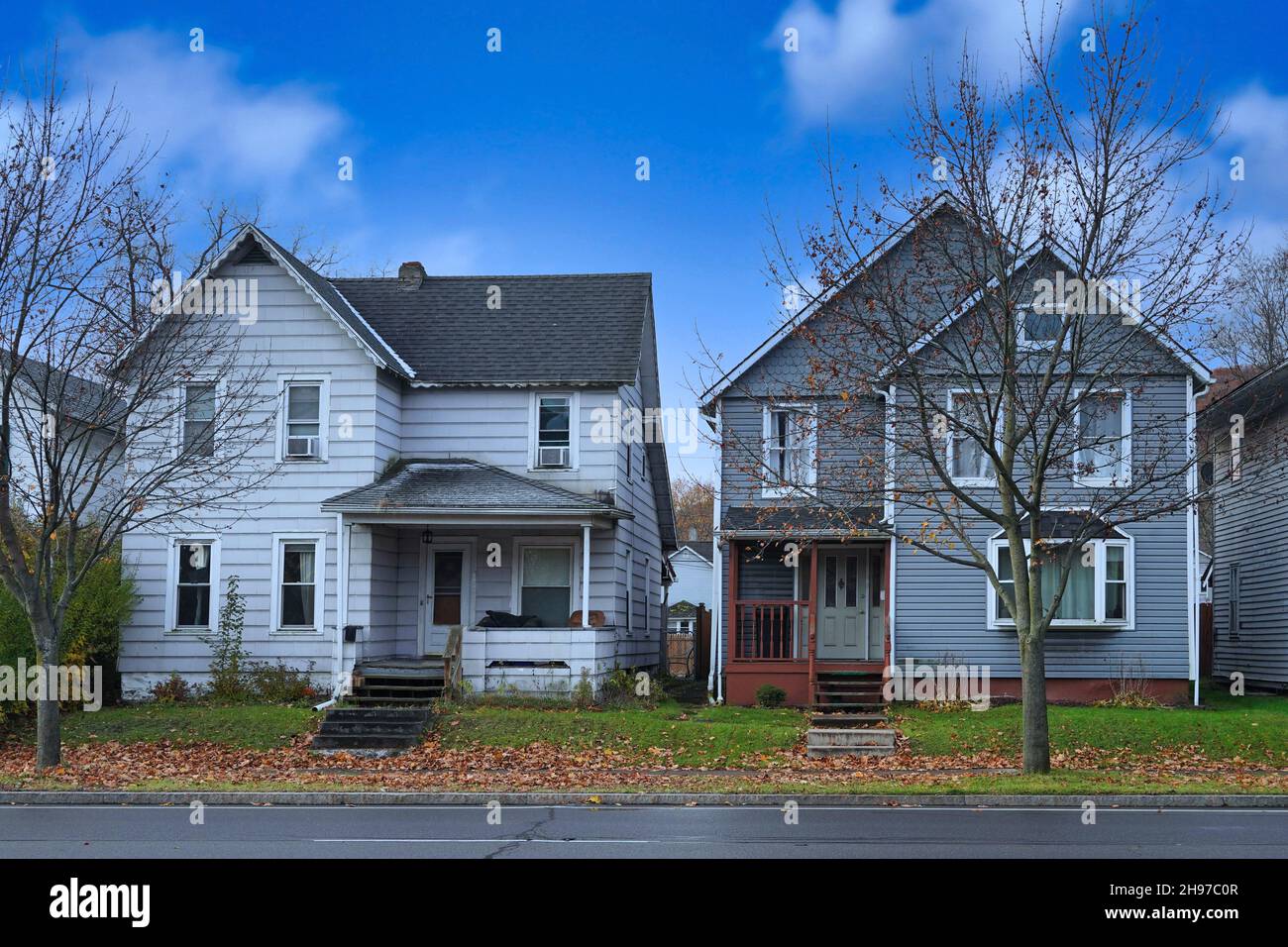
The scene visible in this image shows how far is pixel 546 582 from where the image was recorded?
86.2ft

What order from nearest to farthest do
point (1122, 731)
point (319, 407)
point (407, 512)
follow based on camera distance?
1. point (1122, 731)
2. point (407, 512)
3. point (319, 407)

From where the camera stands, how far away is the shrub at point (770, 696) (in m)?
25.4

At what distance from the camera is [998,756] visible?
19.8 metres

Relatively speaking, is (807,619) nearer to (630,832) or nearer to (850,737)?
(850,737)

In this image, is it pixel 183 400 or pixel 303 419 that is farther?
pixel 303 419

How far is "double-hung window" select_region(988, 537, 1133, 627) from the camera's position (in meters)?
25.5

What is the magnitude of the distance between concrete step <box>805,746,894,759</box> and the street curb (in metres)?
4.38

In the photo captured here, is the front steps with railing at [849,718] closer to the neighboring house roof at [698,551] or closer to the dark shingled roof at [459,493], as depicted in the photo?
the dark shingled roof at [459,493]

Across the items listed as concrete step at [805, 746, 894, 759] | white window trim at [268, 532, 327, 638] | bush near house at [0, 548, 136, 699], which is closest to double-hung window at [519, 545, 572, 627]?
white window trim at [268, 532, 327, 638]

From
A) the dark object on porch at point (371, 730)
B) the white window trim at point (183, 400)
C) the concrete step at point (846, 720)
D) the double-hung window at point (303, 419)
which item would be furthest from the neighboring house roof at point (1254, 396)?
the white window trim at point (183, 400)

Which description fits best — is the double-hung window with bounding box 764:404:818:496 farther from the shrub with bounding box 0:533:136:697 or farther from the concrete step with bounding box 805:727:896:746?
the shrub with bounding box 0:533:136:697

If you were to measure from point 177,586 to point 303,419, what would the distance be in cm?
393

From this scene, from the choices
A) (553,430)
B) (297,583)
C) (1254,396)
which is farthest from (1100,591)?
(297,583)

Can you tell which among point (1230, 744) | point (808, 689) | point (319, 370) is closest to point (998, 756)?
point (1230, 744)
